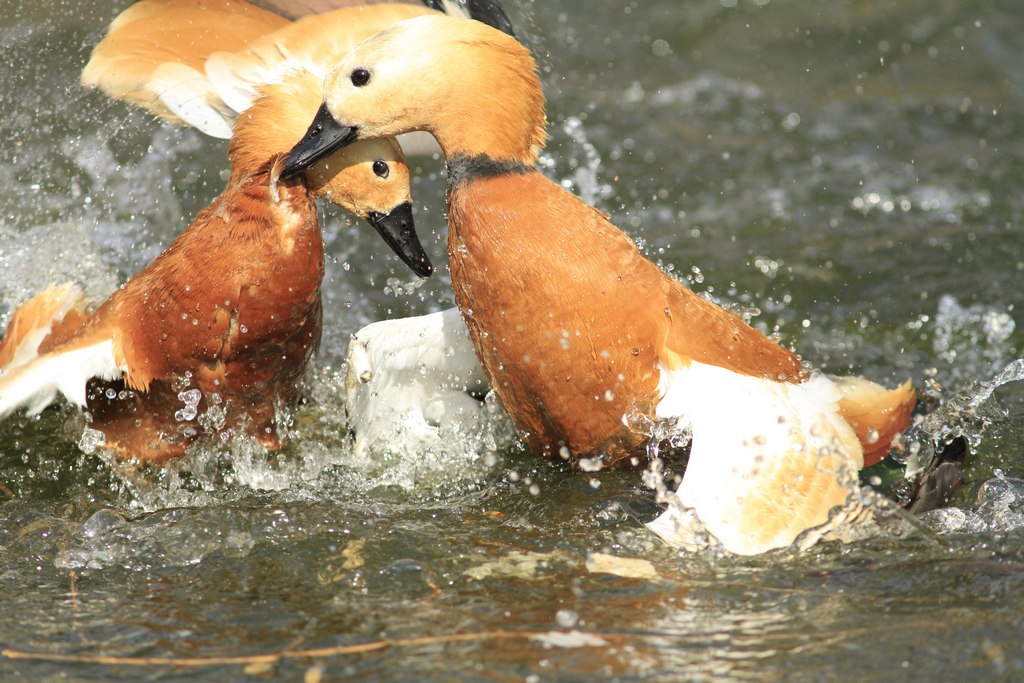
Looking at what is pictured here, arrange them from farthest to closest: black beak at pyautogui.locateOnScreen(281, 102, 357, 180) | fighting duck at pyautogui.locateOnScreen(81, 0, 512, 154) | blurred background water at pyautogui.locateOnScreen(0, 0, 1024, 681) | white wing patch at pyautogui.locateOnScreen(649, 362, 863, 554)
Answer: fighting duck at pyautogui.locateOnScreen(81, 0, 512, 154)
black beak at pyautogui.locateOnScreen(281, 102, 357, 180)
white wing patch at pyautogui.locateOnScreen(649, 362, 863, 554)
blurred background water at pyautogui.locateOnScreen(0, 0, 1024, 681)

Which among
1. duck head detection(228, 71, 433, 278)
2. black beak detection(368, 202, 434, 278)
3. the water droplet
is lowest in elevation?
the water droplet

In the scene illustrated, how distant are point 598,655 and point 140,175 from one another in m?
4.09

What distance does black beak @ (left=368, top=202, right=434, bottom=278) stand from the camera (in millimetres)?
3918

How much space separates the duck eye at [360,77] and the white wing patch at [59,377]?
4.15 feet

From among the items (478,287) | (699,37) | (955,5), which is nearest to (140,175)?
(478,287)

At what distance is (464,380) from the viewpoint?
4086 mm

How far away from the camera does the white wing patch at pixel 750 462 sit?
10.6 ft

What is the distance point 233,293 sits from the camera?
3.79 m

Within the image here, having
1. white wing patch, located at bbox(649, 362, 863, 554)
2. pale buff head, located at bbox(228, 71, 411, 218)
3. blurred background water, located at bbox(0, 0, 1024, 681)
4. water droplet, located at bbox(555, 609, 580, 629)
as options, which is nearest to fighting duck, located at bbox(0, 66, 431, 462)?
pale buff head, located at bbox(228, 71, 411, 218)

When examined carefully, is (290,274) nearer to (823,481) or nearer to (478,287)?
(478,287)

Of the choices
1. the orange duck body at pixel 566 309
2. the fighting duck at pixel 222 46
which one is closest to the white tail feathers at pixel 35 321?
the fighting duck at pixel 222 46

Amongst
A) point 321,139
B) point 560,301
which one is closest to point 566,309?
point 560,301

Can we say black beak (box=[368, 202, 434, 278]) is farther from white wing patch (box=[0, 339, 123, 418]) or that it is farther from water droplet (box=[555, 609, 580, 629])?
water droplet (box=[555, 609, 580, 629])

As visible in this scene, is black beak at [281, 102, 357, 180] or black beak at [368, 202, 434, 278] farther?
black beak at [368, 202, 434, 278]
